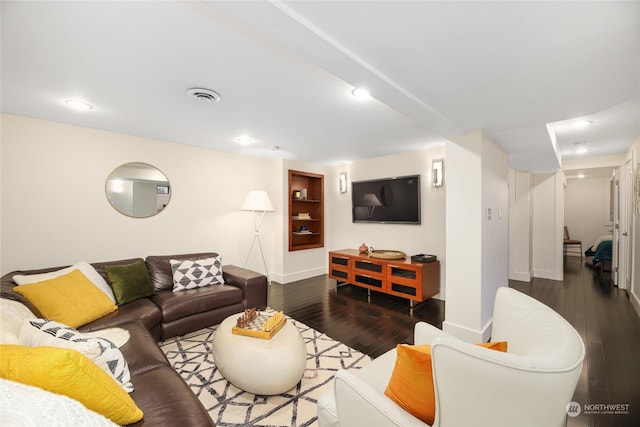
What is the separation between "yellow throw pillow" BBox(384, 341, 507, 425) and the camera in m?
0.96

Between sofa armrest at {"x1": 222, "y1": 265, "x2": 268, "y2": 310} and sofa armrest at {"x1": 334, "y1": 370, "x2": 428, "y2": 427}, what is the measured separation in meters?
2.17

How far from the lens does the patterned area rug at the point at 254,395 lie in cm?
166

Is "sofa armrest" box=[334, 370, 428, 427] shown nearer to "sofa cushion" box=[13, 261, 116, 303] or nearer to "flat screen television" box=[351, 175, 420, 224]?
"sofa cushion" box=[13, 261, 116, 303]

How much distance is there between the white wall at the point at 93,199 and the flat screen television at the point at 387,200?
225 centimetres

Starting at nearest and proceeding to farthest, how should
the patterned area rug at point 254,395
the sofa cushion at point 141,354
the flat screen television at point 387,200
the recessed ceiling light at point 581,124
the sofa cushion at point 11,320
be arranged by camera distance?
1. the sofa cushion at point 11,320
2. the sofa cushion at point 141,354
3. the patterned area rug at point 254,395
4. the recessed ceiling light at point 581,124
5. the flat screen television at point 387,200

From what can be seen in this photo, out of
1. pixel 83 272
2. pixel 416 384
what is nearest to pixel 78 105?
pixel 83 272

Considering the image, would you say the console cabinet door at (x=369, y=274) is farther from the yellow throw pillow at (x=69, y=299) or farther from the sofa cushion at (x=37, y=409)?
the sofa cushion at (x=37, y=409)

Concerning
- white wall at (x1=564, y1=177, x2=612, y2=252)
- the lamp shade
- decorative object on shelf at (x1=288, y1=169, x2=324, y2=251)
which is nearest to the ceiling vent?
the lamp shade

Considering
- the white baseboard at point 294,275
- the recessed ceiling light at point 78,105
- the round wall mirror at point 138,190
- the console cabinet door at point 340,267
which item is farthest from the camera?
the white baseboard at point 294,275

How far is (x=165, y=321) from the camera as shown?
254cm

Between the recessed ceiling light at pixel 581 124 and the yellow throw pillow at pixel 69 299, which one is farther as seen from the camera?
the recessed ceiling light at pixel 581 124

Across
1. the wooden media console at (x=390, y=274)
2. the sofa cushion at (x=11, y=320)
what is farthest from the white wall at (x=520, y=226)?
the sofa cushion at (x=11, y=320)

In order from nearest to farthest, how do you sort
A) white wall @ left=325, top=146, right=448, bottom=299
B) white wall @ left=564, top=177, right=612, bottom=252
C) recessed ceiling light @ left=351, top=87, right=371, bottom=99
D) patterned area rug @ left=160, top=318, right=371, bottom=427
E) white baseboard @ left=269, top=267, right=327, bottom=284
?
patterned area rug @ left=160, top=318, right=371, bottom=427, recessed ceiling light @ left=351, top=87, right=371, bottom=99, white wall @ left=325, top=146, right=448, bottom=299, white baseboard @ left=269, top=267, right=327, bottom=284, white wall @ left=564, top=177, right=612, bottom=252

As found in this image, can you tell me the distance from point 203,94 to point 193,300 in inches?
80.1
